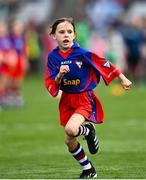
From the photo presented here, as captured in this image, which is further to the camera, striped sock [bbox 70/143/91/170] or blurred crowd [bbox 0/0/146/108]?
blurred crowd [bbox 0/0/146/108]

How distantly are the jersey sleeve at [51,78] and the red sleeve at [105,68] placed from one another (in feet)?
1.68

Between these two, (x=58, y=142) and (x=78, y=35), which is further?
(x=78, y=35)

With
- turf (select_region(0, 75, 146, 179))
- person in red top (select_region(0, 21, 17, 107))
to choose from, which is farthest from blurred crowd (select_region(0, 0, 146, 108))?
turf (select_region(0, 75, 146, 179))

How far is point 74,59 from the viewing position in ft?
40.2

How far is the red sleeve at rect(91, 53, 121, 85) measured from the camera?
483 inches

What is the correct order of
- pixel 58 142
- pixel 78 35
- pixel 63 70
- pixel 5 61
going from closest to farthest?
pixel 63 70, pixel 58 142, pixel 5 61, pixel 78 35

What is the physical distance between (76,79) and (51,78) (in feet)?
1.05

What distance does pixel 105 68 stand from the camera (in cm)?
1230

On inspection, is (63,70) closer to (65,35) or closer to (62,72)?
(62,72)

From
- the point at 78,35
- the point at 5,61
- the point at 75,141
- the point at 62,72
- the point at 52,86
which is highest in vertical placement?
the point at 62,72

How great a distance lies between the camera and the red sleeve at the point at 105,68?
40.2ft

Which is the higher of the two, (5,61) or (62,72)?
(62,72)

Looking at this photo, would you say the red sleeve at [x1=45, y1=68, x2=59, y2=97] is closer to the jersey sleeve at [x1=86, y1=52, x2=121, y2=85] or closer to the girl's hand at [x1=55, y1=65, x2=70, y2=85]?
the girl's hand at [x1=55, y1=65, x2=70, y2=85]

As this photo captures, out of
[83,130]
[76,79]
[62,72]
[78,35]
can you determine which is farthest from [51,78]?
[78,35]
